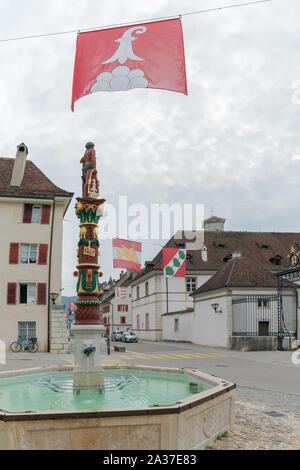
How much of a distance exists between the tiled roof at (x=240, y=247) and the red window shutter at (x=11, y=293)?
879 inches

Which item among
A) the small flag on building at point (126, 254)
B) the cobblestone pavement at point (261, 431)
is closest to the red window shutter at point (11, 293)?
the small flag on building at point (126, 254)

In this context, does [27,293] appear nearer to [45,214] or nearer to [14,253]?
[14,253]

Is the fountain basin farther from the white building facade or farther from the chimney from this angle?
the chimney

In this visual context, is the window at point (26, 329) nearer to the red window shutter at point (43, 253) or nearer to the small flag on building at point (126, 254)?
the red window shutter at point (43, 253)

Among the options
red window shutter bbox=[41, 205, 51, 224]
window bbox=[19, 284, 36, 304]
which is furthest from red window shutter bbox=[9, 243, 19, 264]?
red window shutter bbox=[41, 205, 51, 224]

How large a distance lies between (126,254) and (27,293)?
24.9ft

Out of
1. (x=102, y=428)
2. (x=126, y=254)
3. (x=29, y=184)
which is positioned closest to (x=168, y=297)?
(x=126, y=254)

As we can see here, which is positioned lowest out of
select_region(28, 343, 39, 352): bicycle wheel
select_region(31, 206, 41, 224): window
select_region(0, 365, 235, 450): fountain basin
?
select_region(28, 343, 39, 352): bicycle wheel

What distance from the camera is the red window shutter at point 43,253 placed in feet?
91.1

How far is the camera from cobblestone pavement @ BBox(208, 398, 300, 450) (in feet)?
21.5

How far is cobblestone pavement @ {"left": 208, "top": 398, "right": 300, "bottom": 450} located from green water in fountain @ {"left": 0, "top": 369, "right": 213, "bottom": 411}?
1.03m
